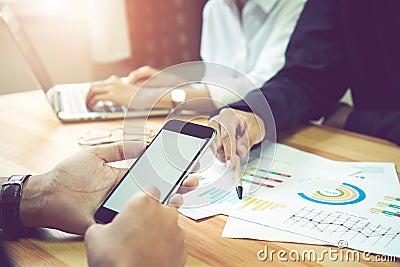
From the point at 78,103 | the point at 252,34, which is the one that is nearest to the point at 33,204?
the point at 78,103

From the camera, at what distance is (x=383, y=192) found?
74cm

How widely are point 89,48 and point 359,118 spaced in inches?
58.6

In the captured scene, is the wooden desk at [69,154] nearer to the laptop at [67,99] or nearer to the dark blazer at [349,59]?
the laptop at [67,99]

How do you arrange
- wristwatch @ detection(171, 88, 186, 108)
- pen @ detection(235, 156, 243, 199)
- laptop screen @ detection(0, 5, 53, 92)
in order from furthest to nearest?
laptop screen @ detection(0, 5, 53, 92)
wristwatch @ detection(171, 88, 186, 108)
pen @ detection(235, 156, 243, 199)

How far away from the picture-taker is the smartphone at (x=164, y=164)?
2.03 feet

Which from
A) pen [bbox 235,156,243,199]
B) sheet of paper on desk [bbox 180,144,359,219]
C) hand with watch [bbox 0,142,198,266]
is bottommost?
sheet of paper on desk [bbox 180,144,359,219]

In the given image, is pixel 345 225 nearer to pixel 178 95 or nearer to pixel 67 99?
pixel 178 95

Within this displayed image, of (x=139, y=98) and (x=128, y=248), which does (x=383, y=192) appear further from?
(x=139, y=98)

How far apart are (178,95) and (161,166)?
14.6 inches

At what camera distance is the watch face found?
3.16 feet

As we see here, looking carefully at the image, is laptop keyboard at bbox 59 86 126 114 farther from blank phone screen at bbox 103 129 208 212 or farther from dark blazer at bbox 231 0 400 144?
blank phone screen at bbox 103 129 208 212

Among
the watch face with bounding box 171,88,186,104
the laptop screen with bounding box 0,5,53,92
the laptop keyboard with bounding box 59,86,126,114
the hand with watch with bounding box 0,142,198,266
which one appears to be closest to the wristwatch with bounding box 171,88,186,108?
the watch face with bounding box 171,88,186,104

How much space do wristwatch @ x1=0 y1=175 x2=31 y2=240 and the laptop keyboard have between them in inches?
18.3

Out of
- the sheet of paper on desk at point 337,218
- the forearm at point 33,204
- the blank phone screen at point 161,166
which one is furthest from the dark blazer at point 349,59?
the forearm at point 33,204
